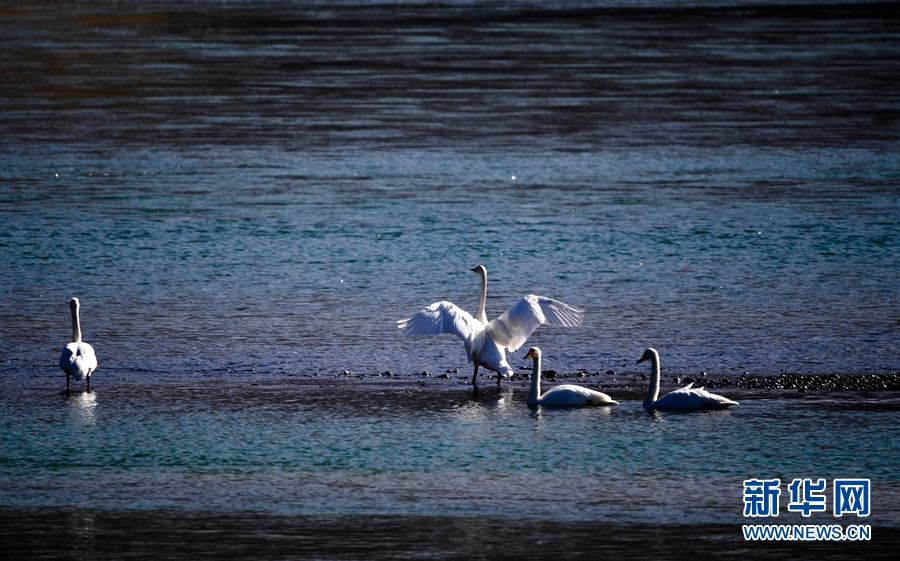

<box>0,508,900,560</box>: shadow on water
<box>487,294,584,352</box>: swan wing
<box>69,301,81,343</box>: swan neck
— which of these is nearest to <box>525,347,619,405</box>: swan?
<box>487,294,584,352</box>: swan wing

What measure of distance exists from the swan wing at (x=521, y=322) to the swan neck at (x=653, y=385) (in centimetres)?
110

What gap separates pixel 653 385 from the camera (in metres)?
10.5

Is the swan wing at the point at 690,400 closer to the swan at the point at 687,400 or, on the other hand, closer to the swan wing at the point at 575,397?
the swan at the point at 687,400

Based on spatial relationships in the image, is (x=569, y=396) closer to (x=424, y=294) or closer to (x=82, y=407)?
(x=82, y=407)

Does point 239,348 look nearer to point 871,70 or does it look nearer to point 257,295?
point 257,295

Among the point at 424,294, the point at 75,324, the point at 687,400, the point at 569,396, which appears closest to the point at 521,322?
the point at 569,396

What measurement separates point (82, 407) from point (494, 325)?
317 centimetres

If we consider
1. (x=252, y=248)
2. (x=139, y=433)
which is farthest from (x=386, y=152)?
(x=139, y=433)

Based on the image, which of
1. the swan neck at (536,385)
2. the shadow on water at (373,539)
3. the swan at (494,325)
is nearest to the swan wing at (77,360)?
the swan at (494,325)

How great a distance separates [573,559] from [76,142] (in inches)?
729

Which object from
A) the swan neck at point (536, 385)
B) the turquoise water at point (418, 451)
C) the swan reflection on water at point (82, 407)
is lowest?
the turquoise water at point (418, 451)

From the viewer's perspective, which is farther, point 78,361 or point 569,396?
point 78,361

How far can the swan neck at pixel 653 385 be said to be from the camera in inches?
412

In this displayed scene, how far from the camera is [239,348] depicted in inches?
487
